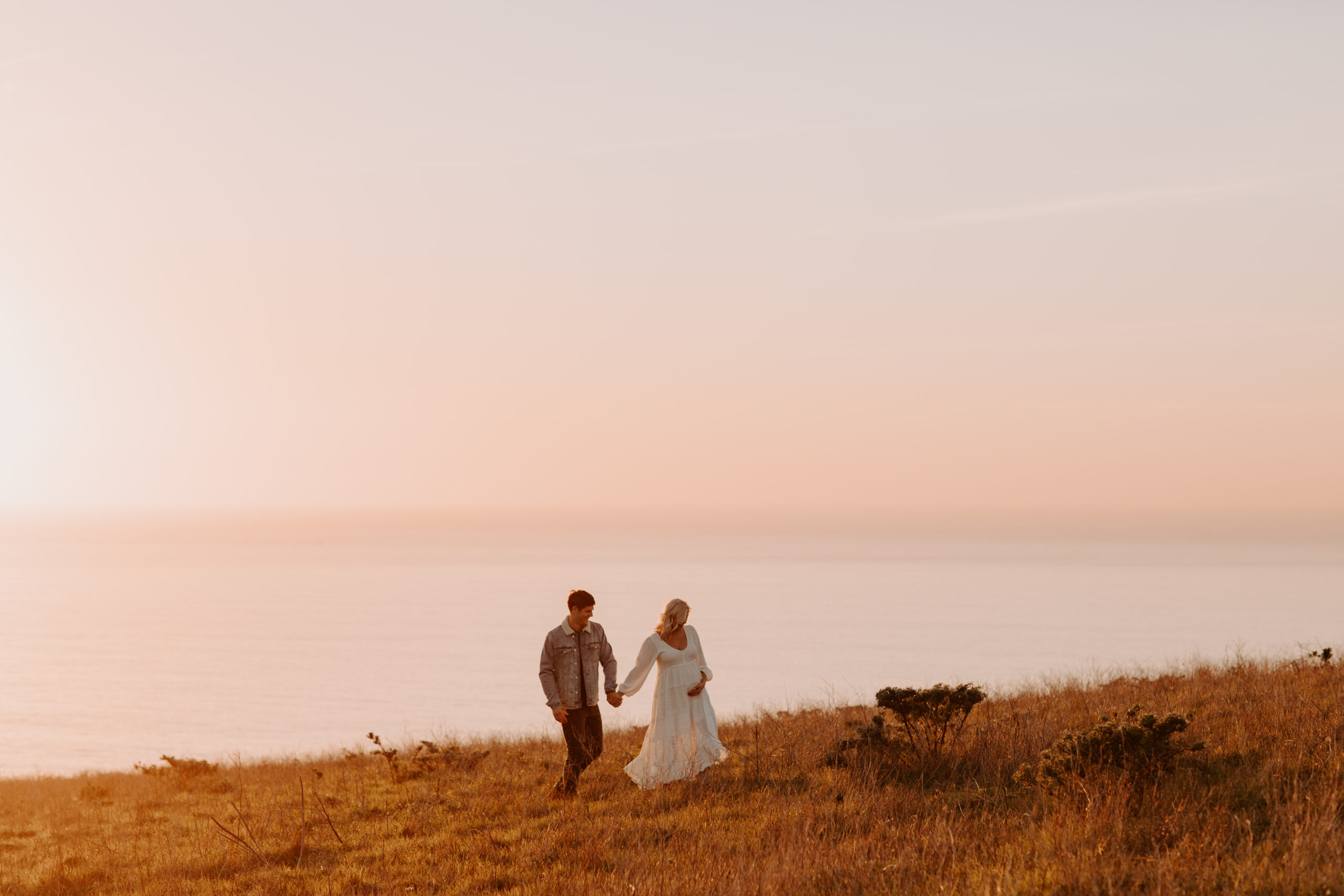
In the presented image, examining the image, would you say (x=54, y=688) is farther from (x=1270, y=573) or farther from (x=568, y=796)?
(x=1270, y=573)

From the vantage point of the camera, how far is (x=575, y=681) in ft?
36.2

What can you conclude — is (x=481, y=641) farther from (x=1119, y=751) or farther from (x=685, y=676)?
(x=1119, y=751)

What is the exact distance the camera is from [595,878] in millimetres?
7449

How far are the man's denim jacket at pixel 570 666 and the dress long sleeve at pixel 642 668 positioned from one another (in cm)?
19

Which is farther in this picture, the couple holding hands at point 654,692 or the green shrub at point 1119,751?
the couple holding hands at point 654,692

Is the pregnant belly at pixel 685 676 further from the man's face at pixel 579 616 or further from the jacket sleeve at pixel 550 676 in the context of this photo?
the jacket sleeve at pixel 550 676

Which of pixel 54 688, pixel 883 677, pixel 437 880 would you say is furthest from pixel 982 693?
pixel 54 688

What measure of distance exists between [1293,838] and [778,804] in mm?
4439

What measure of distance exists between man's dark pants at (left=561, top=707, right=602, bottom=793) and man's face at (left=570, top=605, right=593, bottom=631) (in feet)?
3.23

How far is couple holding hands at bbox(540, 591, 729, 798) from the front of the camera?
10.7m

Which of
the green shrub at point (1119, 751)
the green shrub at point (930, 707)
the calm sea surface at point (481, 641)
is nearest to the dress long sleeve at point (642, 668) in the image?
the green shrub at point (930, 707)

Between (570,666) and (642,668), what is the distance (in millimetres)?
897

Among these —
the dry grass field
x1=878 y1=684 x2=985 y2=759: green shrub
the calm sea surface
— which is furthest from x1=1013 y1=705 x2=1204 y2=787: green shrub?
the calm sea surface

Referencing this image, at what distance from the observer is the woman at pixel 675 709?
10.7 meters
